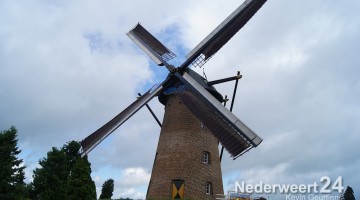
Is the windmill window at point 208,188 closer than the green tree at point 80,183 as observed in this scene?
No

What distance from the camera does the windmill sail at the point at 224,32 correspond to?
2722 centimetres

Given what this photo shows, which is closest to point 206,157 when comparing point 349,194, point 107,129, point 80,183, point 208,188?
point 208,188

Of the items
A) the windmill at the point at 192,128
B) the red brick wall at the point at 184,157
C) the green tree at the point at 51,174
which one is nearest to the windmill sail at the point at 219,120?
the windmill at the point at 192,128

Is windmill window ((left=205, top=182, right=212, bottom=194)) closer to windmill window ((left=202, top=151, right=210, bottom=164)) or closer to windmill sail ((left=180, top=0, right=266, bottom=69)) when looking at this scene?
windmill window ((left=202, top=151, right=210, bottom=164))

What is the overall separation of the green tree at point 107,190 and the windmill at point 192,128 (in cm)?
976

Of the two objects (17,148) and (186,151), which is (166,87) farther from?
(17,148)

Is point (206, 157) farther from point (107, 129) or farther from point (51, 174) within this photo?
point (51, 174)

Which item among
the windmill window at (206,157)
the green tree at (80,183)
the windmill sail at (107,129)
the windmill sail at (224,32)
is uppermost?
the windmill sail at (224,32)

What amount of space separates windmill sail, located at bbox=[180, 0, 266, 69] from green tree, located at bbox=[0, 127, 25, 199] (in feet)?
45.7

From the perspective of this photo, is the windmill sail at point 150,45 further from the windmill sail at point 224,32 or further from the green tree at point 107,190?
the green tree at point 107,190

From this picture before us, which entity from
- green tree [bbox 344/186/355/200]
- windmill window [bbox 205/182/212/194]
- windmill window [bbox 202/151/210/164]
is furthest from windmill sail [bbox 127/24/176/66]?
green tree [bbox 344/186/355/200]

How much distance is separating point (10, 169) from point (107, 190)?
12.5 metres

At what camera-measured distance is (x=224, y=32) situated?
2806cm

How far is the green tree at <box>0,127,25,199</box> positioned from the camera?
24266mm
